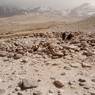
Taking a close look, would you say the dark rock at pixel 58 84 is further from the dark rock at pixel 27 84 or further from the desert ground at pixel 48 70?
the dark rock at pixel 27 84

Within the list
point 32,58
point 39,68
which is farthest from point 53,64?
point 32,58

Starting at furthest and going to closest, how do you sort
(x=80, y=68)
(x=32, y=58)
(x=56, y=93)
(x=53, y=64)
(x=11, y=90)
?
(x=32, y=58) < (x=53, y=64) < (x=80, y=68) < (x=11, y=90) < (x=56, y=93)

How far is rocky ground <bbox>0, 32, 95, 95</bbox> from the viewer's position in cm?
492

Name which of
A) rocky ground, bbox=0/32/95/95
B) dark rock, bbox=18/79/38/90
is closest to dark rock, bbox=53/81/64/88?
rocky ground, bbox=0/32/95/95

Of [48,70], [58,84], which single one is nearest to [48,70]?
[48,70]

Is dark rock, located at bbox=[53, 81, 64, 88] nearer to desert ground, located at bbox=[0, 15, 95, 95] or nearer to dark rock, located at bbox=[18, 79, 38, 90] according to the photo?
desert ground, located at bbox=[0, 15, 95, 95]

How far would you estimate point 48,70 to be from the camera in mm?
6004

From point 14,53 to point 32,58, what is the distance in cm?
87

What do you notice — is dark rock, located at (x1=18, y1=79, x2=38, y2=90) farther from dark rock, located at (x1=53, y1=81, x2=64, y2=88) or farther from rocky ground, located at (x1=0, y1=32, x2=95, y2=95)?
dark rock, located at (x1=53, y1=81, x2=64, y2=88)

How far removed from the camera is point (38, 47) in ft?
26.6

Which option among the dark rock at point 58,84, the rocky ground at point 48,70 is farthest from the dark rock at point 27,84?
the dark rock at point 58,84

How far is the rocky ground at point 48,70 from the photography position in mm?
4917

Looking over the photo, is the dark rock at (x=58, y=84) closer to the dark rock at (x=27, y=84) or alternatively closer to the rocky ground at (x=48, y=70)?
the rocky ground at (x=48, y=70)

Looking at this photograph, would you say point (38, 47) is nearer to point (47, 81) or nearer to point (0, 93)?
point (47, 81)
